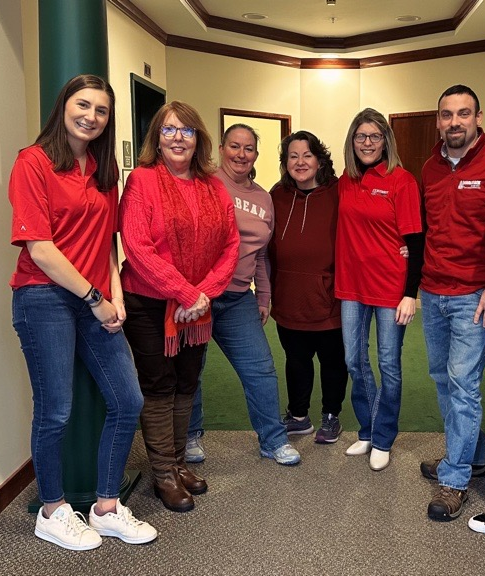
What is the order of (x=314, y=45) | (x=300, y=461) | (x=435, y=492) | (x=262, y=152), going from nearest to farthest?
(x=435, y=492) < (x=300, y=461) < (x=314, y=45) < (x=262, y=152)

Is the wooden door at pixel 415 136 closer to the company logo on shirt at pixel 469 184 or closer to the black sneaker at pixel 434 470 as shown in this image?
the black sneaker at pixel 434 470

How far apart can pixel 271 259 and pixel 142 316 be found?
36.8 inches

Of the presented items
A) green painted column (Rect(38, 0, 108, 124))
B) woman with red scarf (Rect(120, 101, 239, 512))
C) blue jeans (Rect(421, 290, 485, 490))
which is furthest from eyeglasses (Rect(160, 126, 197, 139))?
blue jeans (Rect(421, 290, 485, 490))

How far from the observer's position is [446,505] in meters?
2.53

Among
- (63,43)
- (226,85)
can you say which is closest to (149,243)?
(63,43)

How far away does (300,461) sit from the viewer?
310 centimetres

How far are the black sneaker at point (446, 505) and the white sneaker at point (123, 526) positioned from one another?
1.06m

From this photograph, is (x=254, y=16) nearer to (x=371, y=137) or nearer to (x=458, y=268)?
(x=371, y=137)

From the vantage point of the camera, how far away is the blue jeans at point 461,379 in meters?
2.55

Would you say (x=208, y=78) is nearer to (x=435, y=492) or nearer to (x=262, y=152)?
(x=262, y=152)

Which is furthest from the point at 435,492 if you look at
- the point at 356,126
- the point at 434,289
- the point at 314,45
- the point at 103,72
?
the point at 314,45

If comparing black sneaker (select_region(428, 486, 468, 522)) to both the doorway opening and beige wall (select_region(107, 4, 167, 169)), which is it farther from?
the doorway opening

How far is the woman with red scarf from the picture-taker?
2422mm

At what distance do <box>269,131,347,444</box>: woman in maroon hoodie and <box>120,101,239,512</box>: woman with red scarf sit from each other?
21.5 inches
